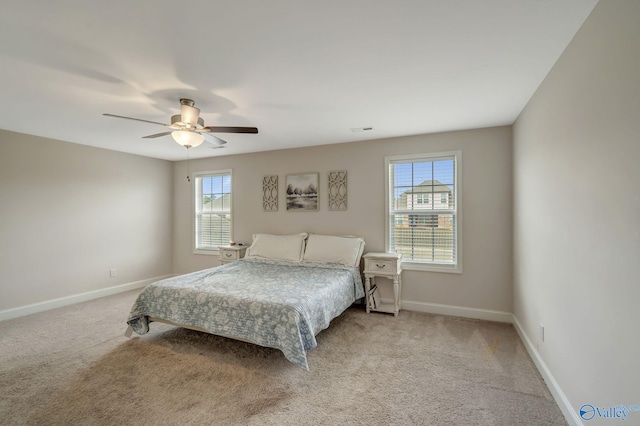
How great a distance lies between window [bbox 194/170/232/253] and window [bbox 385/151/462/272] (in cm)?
293

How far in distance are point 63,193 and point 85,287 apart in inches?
56.7

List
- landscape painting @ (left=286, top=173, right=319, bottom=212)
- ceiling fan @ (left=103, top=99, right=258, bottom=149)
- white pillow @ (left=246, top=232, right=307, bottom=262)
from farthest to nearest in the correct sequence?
Answer: landscape painting @ (left=286, top=173, right=319, bottom=212) < white pillow @ (left=246, top=232, right=307, bottom=262) < ceiling fan @ (left=103, top=99, right=258, bottom=149)

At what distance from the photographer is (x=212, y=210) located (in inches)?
213

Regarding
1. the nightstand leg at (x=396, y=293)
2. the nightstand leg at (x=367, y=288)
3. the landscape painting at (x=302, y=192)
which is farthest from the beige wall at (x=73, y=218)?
the nightstand leg at (x=396, y=293)

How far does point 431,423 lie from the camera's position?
181cm

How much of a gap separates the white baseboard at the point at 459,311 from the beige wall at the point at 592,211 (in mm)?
1089

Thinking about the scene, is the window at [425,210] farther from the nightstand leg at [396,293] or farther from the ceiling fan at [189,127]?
the ceiling fan at [189,127]

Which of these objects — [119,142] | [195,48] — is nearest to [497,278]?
[195,48]

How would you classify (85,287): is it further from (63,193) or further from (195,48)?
(195,48)

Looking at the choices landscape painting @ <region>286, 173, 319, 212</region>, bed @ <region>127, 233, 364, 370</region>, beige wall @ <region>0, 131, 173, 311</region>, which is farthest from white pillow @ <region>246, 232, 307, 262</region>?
beige wall @ <region>0, 131, 173, 311</region>

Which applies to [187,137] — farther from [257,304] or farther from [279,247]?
[279,247]

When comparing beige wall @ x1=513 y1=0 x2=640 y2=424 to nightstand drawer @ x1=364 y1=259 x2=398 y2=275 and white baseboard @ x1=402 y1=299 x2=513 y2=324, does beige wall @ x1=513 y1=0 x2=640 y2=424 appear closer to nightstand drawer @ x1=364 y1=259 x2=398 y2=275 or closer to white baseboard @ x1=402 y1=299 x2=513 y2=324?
white baseboard @ x1=402 y1=299 x2=513 y2=324

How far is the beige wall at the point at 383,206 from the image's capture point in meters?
3.46

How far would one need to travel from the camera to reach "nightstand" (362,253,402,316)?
3.60 meters
